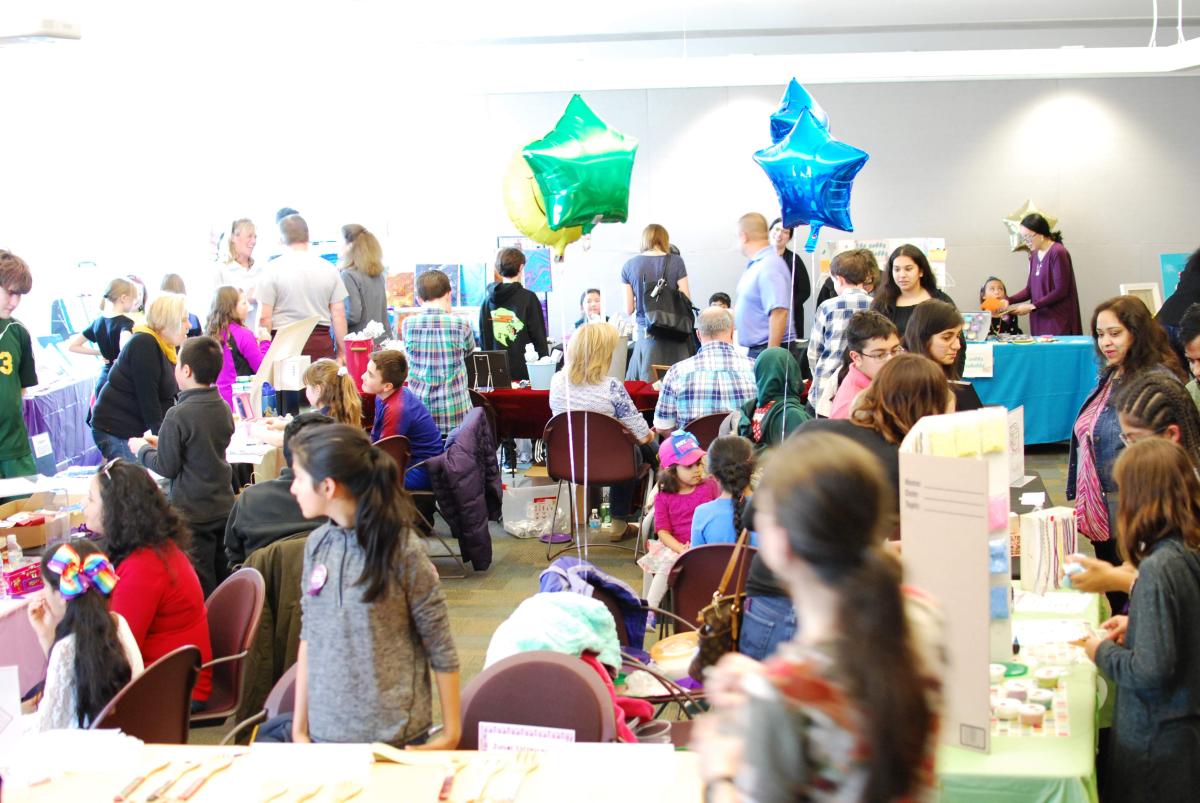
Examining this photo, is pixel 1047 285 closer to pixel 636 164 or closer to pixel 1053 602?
pixel 636 164

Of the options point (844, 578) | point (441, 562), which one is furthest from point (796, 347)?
point (844, 578)

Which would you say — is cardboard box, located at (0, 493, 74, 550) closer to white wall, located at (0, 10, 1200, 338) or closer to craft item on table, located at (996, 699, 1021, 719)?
craft item on table, located at (996, 699, 1021, 719)

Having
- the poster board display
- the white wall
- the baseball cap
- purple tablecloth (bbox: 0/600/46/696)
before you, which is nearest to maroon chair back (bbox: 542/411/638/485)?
the baseball cap

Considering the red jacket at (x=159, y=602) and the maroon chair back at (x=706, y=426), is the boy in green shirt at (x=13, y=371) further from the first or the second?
the maroon chair back at (x=706, y=426)

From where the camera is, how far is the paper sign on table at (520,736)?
233 centimetres

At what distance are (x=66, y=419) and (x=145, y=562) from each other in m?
4.54

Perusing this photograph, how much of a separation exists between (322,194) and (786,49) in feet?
14.6

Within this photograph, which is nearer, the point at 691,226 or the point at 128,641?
the point at 128,641

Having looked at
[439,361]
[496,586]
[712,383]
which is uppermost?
[439,361]

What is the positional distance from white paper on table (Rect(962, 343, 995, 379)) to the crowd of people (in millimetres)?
1275

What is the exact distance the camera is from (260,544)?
3891mm

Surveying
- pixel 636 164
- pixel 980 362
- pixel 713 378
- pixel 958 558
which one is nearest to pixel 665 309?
pixel 713 378

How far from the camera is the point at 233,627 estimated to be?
335 cm

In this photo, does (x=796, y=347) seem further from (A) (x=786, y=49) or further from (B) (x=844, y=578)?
(B) (x=844, y=578)
